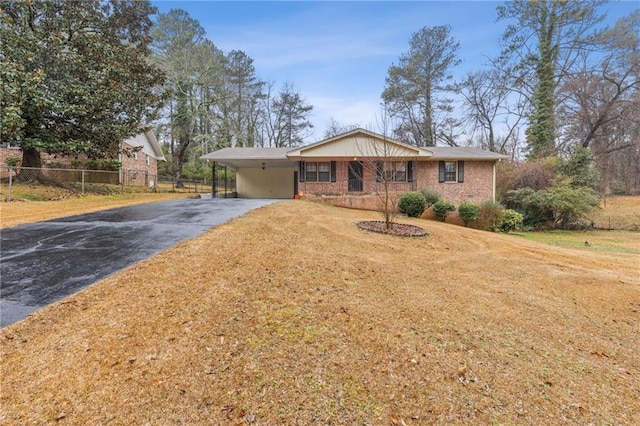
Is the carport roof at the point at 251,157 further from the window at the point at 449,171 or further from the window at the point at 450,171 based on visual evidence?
the window at the point at 450,171

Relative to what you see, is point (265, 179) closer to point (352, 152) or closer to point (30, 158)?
point (352, 152)

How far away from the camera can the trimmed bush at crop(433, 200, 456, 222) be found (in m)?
13.8

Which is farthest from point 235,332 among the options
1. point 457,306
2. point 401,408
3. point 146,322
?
point 457,306

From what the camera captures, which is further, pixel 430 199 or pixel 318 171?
pixel 318 171

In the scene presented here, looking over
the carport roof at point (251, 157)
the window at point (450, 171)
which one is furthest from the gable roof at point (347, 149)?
the window at point (450, 171)

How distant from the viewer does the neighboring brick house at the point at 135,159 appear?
18.5 metres

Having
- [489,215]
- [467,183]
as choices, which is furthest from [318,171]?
[489,215]

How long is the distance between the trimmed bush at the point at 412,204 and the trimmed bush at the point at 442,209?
0.61 m

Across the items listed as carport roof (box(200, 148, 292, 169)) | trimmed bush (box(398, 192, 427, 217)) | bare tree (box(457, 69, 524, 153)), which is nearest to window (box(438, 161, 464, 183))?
trimmed bush (box(398, 192, 427, 217))

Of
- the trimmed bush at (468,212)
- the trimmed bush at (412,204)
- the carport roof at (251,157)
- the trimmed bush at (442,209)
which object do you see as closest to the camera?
the trimmed bush at (468,212)

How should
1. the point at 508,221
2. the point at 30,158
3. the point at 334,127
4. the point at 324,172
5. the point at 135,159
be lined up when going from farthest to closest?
the point at 334,127 → the point at 135,159 → the point at 324,172 → the point at 30,158 → the point at 508,221

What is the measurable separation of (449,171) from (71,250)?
17.7 m

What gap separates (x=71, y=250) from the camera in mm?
5164

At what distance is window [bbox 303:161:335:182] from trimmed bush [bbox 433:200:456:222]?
6.28 meters
